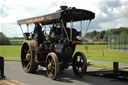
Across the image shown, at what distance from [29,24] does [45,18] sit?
199 cm

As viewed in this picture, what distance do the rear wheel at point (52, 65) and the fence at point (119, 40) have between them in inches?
1014

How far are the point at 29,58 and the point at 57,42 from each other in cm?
222

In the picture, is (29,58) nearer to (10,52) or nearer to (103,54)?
(103,54)

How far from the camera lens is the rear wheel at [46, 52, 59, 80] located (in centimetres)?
875

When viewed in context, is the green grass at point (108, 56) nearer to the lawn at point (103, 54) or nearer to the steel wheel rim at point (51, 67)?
the lawn at point (103, 54)

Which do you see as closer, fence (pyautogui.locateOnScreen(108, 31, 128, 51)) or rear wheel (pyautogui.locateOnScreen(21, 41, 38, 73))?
rear wheel (pyautogui.locateOnScreen(21, 41, 38, 73))

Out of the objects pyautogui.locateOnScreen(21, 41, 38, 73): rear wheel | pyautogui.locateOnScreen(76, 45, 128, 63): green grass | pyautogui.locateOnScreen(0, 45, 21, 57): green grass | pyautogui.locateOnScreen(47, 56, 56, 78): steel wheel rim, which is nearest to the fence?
pyautogui.locateOnScreen(76, 45, 128, 63): green grass

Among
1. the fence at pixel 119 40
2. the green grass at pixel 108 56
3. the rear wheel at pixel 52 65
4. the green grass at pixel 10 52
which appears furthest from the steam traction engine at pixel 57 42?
the fence at pixel 119 40

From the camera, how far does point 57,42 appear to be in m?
9.80

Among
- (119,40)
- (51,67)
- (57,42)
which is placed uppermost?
(119,40)

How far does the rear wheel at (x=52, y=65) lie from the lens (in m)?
8.75

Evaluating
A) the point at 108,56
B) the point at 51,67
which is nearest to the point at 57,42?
the point at 51,67

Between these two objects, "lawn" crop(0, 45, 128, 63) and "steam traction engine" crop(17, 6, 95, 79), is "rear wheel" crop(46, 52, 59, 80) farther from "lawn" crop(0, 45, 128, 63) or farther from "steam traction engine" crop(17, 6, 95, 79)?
"lawn" crop(0, 45, 128, 63)

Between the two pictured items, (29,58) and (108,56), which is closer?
(29,58)
